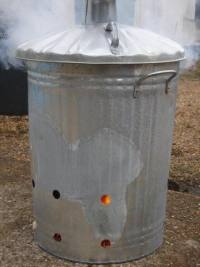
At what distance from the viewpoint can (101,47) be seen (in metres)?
2.33

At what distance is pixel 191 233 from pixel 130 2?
11.4 feet

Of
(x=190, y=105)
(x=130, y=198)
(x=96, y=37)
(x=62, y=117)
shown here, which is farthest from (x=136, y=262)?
(x=190, y=105)

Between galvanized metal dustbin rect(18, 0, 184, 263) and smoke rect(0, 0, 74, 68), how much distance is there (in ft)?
5.35

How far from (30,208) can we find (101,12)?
1.74 metres

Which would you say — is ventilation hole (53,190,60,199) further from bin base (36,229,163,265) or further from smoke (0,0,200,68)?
smoke (0,0,200,68)

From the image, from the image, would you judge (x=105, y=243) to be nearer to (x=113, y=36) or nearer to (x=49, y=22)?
(x=113, y=36)

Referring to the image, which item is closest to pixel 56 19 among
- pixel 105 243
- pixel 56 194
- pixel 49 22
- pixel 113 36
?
pixel 49 22

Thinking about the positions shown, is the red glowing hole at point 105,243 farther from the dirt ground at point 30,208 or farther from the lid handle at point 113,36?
the lid handle at point 113,36

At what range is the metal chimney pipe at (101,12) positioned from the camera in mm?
2549

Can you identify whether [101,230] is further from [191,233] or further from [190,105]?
[190,105]

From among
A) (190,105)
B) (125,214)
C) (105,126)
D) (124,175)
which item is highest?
(105,126)

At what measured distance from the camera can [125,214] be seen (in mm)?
2643

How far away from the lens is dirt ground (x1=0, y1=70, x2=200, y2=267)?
2822 mm

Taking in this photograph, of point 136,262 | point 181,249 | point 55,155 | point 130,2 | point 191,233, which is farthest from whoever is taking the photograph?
point 130,2
